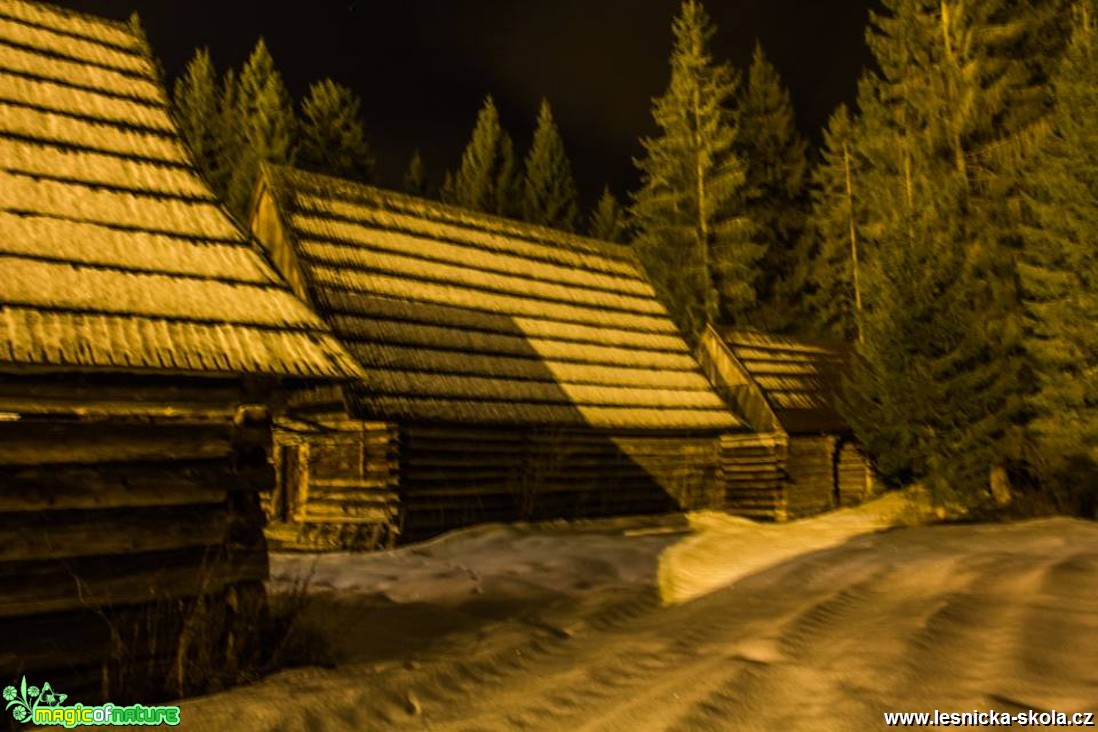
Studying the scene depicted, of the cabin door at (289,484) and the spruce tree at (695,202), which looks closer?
the cabin door at (289,484)

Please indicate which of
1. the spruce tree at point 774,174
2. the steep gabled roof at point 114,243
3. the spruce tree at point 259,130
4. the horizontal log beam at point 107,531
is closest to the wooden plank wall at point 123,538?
the horizontal log beam at point 107,531

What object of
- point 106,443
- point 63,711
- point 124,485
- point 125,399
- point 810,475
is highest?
point 125,399

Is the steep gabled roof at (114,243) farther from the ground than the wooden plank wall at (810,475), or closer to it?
farther from the ground

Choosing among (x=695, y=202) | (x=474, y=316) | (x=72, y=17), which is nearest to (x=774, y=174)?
(x=695, y=202)

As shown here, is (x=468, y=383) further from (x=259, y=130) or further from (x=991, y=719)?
(x=259, y=130)

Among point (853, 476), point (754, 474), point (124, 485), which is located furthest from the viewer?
point (853, 476)

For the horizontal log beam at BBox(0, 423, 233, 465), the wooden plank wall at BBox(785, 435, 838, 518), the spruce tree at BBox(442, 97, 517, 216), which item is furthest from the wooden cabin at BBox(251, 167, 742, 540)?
the spruce tree at BBox(442, 97, 517, 216)

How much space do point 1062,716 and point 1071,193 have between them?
54.7ft

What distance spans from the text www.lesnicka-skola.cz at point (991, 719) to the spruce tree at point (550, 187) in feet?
138

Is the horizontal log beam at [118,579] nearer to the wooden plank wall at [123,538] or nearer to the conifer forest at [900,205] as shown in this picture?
the wooden plank wall at [123,538]

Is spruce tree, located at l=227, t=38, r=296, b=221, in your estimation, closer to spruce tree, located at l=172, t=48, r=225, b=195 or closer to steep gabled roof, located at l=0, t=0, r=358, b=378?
spruce tree, located at l=172, t=48, r=225, b=195

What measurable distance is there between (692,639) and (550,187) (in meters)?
41.6

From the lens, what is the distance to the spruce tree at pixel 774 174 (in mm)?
40062

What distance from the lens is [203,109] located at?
4541 cm
